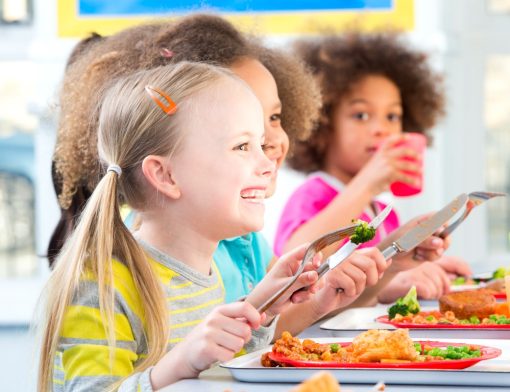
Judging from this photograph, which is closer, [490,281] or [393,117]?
[490,281]

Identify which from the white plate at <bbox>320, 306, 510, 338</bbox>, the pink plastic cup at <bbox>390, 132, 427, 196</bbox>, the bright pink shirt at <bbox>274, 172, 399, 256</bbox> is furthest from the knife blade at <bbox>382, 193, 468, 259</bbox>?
the bright pink shirt at <bbox>274, 172, 399, 256</bbox>

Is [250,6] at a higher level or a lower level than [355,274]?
higher

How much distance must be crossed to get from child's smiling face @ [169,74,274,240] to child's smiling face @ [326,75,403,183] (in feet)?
4.01

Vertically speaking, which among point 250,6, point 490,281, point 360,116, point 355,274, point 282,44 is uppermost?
point 250,6

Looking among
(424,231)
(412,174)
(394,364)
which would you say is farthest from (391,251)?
(412,174)

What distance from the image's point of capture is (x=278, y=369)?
97 cm

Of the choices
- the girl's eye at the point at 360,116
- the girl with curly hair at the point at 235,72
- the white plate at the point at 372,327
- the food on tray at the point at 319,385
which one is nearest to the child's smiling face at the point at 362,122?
the girl's eye at the point at 360,116

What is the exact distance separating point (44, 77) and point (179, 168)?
74.8 inches

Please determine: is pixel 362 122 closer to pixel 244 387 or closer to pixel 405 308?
pixel 405 308

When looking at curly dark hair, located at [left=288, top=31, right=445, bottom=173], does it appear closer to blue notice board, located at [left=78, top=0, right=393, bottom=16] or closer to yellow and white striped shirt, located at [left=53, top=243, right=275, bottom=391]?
blue notice board, located at [left=78, top=0, right=393, bottom=16]

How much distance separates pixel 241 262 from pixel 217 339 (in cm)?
74

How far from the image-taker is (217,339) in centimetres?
101

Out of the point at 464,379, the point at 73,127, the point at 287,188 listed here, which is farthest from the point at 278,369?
the point at 287,188

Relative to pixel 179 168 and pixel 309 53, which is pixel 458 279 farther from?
pixel 309 53
